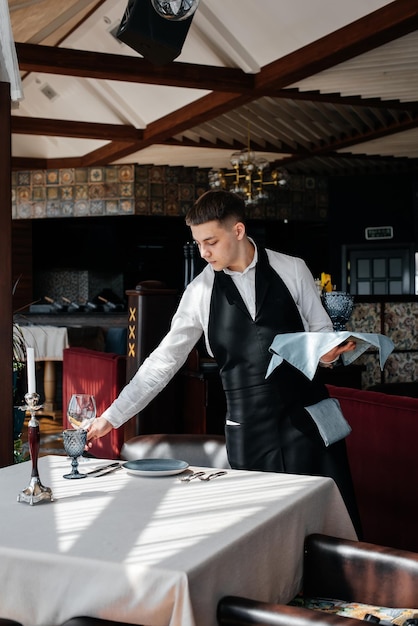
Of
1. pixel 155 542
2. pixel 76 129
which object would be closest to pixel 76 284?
pixel 76 129

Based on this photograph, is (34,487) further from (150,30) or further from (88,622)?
(150,30)

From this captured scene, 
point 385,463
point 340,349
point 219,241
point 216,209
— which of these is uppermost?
point 216,209

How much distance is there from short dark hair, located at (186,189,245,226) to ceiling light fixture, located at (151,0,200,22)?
1.10 meters

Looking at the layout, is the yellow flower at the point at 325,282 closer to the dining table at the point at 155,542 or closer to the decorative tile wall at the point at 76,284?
the dining table at the point at 155,542

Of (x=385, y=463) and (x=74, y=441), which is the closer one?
(x=74, y=441)

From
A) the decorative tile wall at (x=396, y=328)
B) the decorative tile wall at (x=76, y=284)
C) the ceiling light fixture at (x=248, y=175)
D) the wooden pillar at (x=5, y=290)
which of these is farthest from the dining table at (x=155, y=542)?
the decorative tile wall at (x=76, y=284)

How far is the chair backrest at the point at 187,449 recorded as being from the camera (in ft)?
10.2

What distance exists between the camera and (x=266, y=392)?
2.79 meters

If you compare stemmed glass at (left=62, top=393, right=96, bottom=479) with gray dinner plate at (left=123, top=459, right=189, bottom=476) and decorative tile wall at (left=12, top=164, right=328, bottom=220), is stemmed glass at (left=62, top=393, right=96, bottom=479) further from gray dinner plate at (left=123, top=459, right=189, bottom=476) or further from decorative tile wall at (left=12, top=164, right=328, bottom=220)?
decorative tile wall at (left=12, top=164, right=328, bottom=220)

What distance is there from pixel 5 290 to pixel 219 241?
3.74 feet

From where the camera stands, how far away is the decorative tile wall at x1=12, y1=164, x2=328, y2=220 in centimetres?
1471

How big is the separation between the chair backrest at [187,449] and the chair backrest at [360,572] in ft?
2.90

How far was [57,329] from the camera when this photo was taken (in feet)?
33.7

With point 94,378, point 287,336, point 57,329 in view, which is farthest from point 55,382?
point 287,336
